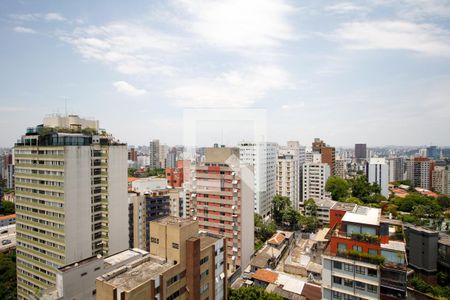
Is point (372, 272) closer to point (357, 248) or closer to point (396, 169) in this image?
point (357, 248)

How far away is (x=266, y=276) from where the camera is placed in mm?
7020

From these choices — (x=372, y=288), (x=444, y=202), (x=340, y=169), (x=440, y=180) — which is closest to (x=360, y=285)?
(x=372, y=288)

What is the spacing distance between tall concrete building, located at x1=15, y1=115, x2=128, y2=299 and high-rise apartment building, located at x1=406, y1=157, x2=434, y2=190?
995 inches

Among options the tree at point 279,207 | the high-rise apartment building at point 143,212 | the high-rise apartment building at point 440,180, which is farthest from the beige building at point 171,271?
the high-rise apartment building at point 440,180

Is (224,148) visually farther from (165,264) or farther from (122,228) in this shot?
(165,264)

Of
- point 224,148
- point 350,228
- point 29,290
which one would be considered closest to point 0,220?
point 29,290

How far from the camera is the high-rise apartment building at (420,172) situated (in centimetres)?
2283

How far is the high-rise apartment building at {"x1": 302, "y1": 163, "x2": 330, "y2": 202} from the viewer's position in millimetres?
16156

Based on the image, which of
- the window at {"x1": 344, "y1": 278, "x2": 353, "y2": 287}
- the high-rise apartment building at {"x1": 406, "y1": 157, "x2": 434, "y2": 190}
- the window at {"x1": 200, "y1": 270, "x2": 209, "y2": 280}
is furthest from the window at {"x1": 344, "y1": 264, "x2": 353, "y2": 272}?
the high-rise apartment building at {"x1": 406, "y1": 157, "x2": 434, "y2": 190}

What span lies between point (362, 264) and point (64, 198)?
6542mm

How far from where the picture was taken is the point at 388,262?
473cm

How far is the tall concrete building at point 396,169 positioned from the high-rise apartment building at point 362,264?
970 inches

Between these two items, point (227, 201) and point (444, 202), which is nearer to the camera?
point (227, 201)

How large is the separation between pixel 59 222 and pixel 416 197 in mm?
16594
